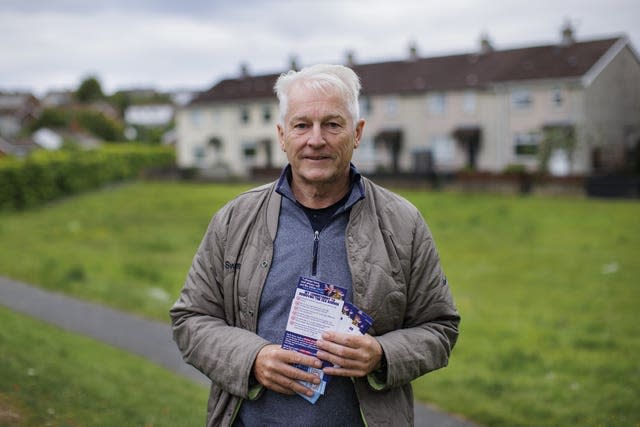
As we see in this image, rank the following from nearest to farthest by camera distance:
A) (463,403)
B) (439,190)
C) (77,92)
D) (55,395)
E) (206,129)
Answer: (55,395) → (463,403) → (439,190) → (206,129) → (77,92)

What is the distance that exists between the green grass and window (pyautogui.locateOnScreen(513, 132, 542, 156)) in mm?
32210

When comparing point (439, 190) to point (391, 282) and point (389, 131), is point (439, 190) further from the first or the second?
point (391, 282)

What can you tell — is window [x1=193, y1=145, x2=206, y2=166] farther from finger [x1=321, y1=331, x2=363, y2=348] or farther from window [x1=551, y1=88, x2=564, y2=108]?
finger [x1=321, y1=331, x2=363, y2=348]

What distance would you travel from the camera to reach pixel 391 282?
2789mm

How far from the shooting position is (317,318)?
263 cm

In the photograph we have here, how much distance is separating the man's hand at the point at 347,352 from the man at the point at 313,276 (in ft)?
0.06

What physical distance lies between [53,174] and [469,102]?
24158 mm

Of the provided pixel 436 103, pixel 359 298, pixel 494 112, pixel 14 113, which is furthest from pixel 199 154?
pixel 359 298

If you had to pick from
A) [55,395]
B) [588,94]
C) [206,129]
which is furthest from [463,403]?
[206,129]

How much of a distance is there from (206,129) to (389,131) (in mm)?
16077

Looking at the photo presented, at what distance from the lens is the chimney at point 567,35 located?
39094mm

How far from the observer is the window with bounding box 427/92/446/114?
4150cm

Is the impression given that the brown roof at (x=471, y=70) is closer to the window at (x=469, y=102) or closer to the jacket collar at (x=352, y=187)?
the window at (x=469, y=102)

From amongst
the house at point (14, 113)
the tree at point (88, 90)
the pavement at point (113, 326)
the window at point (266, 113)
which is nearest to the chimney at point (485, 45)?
the window at point (266, 113)
